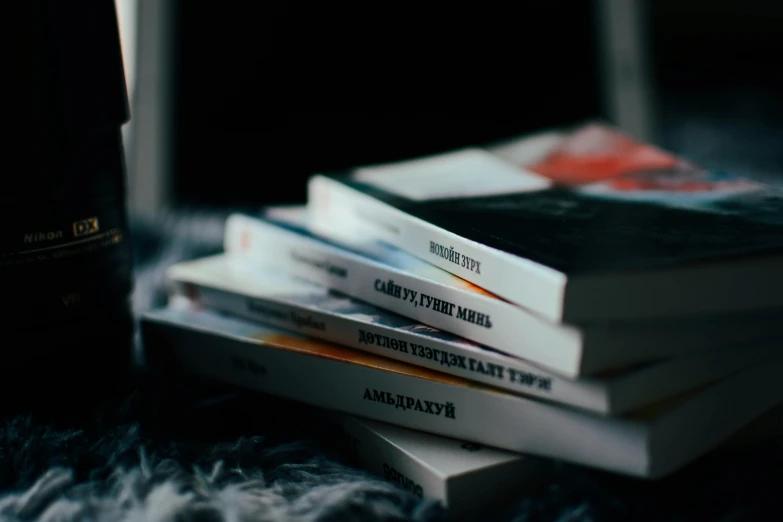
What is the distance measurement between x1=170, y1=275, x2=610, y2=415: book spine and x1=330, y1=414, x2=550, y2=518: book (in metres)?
0.04

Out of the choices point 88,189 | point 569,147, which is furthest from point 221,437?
point 569,147

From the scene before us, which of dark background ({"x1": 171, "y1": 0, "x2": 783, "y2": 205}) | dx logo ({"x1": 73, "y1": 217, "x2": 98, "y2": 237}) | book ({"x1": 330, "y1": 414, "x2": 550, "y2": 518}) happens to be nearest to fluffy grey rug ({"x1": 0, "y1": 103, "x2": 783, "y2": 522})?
book ({"x1": 330, "y1": 414, "x2": 550, "y2": 518})

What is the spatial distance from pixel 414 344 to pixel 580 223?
0.41ft

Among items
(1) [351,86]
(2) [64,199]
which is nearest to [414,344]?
(2) [64,199]

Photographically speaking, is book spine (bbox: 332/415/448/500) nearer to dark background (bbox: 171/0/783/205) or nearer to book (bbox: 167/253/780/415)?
book (bbox: 167/253/780/415)

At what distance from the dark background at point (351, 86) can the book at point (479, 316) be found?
46 cm

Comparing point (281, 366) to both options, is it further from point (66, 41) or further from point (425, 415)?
point (66, 41)

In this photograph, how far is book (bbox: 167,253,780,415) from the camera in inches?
15.5

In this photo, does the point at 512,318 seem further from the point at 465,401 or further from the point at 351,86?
the point at 351,86

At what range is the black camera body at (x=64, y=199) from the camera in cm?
45

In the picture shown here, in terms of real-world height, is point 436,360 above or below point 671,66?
below

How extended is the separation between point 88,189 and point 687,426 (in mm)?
376

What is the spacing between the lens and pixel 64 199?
1.57ft

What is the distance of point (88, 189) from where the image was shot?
0.49 metres
